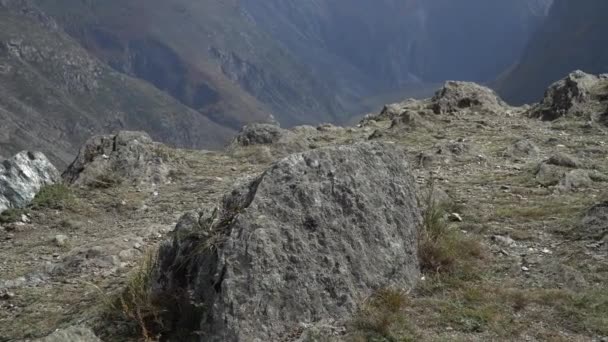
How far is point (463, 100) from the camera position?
1053 inches

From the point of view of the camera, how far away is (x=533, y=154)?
17.8 meters

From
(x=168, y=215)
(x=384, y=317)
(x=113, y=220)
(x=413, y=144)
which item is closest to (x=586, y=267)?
(x=384, y=317)

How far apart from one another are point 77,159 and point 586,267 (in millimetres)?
14798

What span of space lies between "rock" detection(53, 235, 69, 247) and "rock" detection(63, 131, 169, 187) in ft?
12.2

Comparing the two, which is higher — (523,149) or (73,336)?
(523,149)

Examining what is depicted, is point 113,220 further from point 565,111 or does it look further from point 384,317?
point 565,111

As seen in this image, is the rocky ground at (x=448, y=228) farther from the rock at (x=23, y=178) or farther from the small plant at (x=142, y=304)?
the rock at (x=23, y=178)

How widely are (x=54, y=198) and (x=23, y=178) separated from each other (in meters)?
1.26

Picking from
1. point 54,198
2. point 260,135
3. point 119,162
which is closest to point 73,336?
point 54,198

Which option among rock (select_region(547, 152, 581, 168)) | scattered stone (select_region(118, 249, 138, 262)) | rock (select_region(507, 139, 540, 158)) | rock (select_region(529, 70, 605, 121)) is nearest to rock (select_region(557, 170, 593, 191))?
rock (select_region(547, 152, 581, 168))

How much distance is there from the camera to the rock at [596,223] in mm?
10055

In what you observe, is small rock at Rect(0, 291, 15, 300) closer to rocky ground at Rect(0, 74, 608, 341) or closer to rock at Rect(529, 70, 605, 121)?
rocky ground at Rect(0, 74, 608, 341)

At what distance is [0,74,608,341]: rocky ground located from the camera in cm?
799

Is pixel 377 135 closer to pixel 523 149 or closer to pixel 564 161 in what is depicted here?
pixel 523 149
